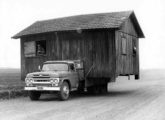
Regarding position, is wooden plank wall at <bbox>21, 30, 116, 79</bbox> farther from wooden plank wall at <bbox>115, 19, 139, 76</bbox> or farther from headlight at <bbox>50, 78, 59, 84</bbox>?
headlight at <bbox>50, 78, 59, 84</bbox>

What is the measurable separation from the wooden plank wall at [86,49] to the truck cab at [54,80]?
8.36 feet

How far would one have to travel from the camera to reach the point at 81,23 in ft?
75.3

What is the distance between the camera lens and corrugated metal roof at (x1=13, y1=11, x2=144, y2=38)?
→ 69.8 ft

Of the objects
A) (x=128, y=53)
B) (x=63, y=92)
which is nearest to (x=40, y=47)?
(x=128, y=53)

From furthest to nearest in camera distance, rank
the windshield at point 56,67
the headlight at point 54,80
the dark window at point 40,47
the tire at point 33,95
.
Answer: the dark window at point 40,47, the windshield at point 56,67, the tire at point 33,95, the headlight at point 54,80

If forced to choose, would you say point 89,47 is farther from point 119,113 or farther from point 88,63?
point 119,113

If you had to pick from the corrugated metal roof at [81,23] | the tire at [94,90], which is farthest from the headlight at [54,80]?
the tire at [94,90]

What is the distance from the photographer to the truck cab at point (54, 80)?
16891 mm

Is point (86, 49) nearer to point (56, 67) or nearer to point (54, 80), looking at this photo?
point (56, 67)

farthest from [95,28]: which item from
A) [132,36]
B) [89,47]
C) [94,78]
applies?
[132,36]

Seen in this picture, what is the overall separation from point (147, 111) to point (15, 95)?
856cm

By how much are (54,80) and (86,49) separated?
5.51 metres

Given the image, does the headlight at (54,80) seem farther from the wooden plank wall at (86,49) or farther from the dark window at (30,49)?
the dark window at (30,49)

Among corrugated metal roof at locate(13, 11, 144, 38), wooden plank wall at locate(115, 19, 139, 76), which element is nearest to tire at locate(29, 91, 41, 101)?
wooden plank wall at locate(115, 19, 139, 76)
